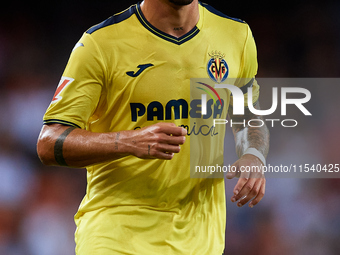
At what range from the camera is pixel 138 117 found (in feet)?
6.74

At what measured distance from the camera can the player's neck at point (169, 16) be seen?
6.87 ft

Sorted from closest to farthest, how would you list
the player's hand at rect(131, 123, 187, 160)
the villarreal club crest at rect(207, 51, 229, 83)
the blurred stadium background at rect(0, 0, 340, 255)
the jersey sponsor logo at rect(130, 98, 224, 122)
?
1. the player's hand at rect(131, 123, 187, 160)
2. the jersey sponsor logo at rect(130, 98, 224, 122)
3. the villarreal club crest at rect(207, 51, 229, 83)
4. the blurred stadium background at rect(0, 0, 340, 255)

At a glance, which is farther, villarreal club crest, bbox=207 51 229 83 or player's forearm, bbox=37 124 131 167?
villarreal club crest, bbox=207 51 229 83

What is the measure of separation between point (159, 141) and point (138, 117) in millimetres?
348

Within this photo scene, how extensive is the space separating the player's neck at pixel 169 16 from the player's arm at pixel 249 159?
1.83ft

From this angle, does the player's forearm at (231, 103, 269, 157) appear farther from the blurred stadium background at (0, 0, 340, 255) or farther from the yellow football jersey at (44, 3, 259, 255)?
the blurred stadium background at (0, 0, 340, 255)

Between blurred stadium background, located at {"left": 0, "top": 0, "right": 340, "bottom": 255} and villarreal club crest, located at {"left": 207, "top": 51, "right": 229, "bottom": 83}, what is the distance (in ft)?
8.17

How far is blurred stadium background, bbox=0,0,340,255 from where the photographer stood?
4.40 m

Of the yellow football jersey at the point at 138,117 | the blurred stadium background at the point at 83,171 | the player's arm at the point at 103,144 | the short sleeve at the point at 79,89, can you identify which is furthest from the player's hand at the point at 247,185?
the blurred stadium background at the point at 83,171

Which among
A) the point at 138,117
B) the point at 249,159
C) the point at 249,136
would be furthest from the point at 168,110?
the point at 249,136

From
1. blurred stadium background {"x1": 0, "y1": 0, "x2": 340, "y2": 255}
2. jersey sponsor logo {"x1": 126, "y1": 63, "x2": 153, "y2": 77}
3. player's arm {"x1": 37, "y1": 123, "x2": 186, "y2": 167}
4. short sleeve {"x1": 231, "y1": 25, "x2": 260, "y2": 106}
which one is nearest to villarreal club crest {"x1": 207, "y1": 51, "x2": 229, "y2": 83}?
short sleeve {"x1": 231, "y1": 25, "x2": 260, "y2": 106}

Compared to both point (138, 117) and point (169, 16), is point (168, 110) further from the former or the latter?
point (169, 16)

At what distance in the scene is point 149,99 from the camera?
80.5 inches

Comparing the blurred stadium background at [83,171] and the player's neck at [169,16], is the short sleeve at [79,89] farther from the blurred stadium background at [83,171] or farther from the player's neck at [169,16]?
the blurred stadium background at [83,171]
